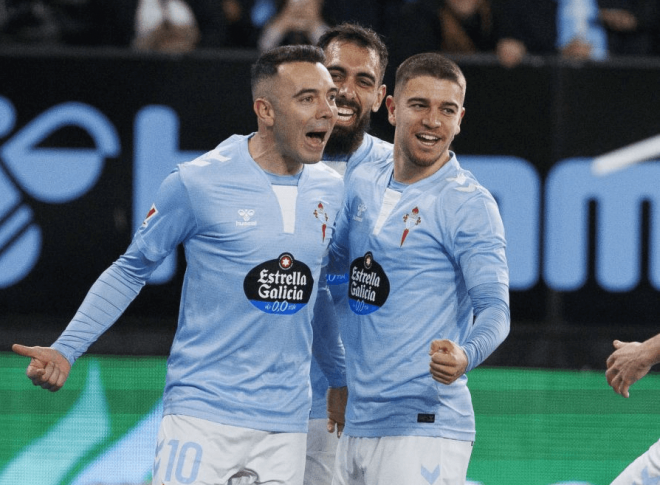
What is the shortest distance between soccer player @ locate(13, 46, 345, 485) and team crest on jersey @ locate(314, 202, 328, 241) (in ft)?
0.03

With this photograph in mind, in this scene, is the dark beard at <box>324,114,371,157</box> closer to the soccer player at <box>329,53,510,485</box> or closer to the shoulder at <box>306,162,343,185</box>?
Result: the shoulder at <box>306,162,343,185</box>

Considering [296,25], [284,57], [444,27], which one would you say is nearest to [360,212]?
[284,57]

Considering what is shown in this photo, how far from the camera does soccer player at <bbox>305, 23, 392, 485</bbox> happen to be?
4.66 meters

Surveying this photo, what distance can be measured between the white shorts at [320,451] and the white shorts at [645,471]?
1.18 metres

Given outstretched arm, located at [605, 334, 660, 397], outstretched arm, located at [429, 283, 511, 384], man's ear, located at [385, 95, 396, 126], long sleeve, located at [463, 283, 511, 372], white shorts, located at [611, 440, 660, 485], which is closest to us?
outstretched arm, located at [429, 283, 511, 384]

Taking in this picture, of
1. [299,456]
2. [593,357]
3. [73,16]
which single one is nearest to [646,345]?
[299,456]

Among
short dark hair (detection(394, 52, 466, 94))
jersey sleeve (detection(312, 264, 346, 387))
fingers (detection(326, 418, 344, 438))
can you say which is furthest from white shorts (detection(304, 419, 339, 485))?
short dark hair (detection(394, 52, 466, 94))

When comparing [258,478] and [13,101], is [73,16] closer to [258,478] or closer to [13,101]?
[13,101]

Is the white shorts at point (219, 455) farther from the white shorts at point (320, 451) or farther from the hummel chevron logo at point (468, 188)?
the hummel chevron logo at point (468, 188)

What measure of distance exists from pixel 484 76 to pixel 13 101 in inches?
143

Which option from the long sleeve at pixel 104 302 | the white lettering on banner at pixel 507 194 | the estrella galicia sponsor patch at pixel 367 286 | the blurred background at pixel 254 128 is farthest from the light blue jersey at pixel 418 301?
the white lettering on banner at pixel 507 194

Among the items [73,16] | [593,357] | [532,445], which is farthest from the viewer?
[73,16]

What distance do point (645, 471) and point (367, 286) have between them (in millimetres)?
1458

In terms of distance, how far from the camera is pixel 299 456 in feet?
12.9
